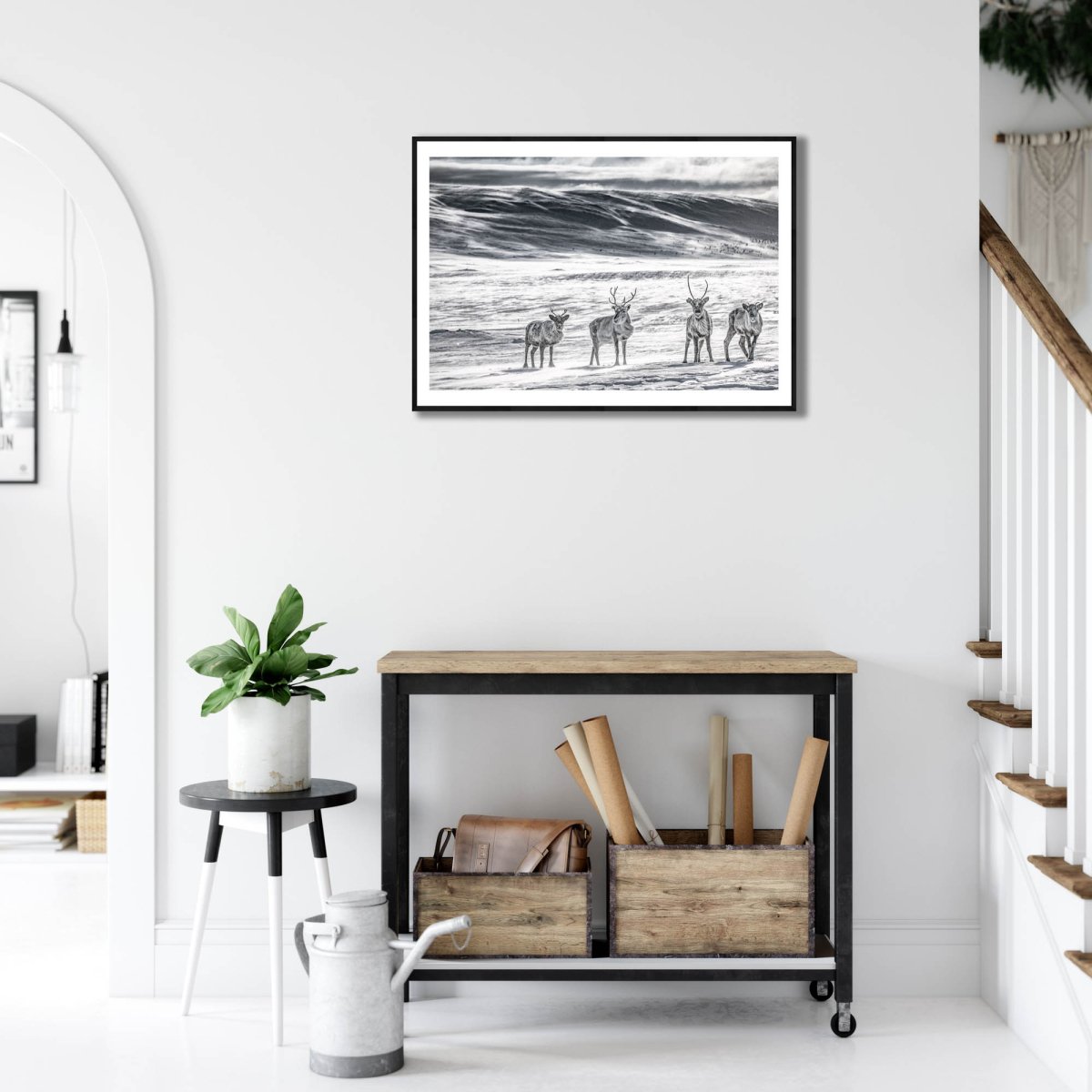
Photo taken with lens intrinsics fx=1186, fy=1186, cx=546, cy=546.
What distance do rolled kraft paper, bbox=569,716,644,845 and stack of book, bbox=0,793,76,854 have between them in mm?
2380

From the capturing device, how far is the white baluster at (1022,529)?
255 centimetres

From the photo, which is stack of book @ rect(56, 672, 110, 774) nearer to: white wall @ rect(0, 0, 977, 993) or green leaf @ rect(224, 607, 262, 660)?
white wall @ rect(0, 0, 977, 993)

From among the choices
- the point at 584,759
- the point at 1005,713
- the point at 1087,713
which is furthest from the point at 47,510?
the point at 1087,713

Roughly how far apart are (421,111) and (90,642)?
2549mm

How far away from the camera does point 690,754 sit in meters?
2.78

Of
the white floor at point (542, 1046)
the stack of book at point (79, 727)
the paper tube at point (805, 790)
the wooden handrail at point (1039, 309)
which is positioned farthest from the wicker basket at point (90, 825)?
the wooden handrail at point (1039, 309)

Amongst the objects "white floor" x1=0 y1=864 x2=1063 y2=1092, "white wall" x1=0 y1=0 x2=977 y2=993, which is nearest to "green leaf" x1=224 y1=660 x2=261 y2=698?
"white wall" x1=0 y1=0 x2=977 y2=993

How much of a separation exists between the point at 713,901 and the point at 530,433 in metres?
1.12

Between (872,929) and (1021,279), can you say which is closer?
(1021,279)

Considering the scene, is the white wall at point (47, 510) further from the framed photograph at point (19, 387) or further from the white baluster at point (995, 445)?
the white baluster at point (995, 445)

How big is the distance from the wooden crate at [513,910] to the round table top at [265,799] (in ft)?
0.82

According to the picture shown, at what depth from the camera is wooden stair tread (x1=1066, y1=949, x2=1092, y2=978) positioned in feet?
6.77

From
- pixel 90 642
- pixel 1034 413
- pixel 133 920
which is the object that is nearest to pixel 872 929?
pixel 1034 413

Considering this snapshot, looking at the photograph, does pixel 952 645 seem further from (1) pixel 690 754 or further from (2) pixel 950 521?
(1) pixel 690 754
